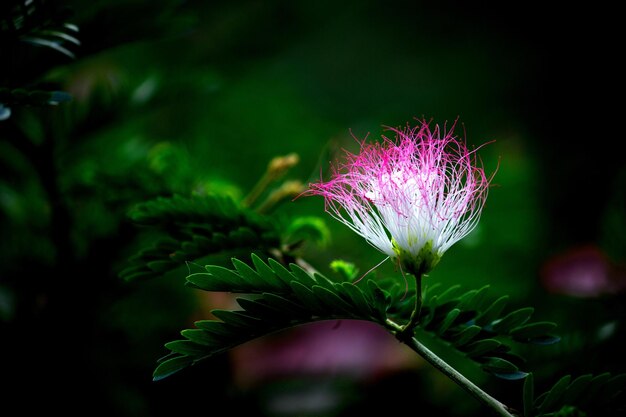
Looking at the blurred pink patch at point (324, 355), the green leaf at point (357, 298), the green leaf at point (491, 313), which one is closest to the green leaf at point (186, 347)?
the green leaf at point (357, 298)

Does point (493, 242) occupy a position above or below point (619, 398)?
above

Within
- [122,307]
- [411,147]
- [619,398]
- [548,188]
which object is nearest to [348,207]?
[411,147]

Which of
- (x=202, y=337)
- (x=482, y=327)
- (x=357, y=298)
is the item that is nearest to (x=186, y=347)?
(x=202, y=337)

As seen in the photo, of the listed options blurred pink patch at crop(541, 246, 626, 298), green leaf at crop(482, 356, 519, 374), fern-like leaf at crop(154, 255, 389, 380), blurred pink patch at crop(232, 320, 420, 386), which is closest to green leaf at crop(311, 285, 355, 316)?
fern-like leaf at crop(154, 255, 389, 380)

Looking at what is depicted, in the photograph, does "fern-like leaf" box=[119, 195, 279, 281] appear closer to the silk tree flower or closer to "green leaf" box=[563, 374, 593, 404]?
the silk tree flower

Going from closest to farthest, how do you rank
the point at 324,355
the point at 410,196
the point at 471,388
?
the point at 471,388, the point at 410,196, the point at 324,355

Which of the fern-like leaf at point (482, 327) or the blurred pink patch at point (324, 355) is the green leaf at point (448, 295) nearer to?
the fern-like leaf at point (482, 327)

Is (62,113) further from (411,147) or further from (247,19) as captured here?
(247,19)

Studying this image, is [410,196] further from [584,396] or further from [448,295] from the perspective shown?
[584,396]
